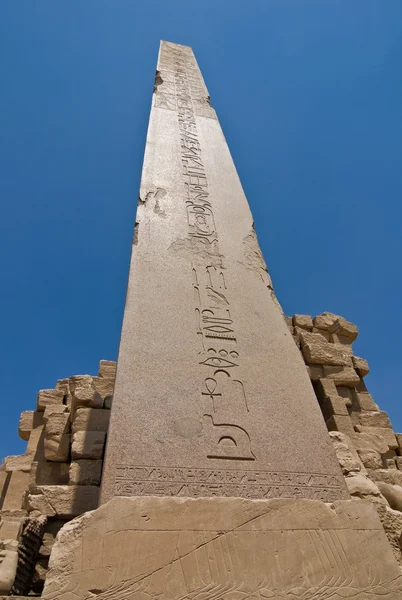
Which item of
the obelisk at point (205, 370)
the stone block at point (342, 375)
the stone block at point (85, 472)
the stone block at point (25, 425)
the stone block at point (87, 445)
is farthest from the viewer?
the stone block at point (25, 425)

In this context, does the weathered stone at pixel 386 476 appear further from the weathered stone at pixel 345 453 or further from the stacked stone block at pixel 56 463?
the stacked stone block at pixel 56 463

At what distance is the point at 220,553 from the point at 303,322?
9.98 ft

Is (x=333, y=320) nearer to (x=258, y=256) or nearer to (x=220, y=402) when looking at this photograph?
(x=258, y=256)

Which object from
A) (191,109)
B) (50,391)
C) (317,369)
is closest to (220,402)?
(317,369)

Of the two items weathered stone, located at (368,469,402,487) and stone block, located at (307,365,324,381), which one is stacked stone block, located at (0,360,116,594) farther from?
weathered stone, located at (368,469,402,487)

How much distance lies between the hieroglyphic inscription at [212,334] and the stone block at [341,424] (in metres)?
1.34

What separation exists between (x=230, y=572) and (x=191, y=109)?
481 cm

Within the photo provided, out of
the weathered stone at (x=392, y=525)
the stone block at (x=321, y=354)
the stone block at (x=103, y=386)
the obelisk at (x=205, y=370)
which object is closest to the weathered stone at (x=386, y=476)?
the weathered stone at (x=392, y=525)

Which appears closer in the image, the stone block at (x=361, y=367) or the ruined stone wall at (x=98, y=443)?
the ruined stone wall at (x=98, y=443)

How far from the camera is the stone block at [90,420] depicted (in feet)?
11.6

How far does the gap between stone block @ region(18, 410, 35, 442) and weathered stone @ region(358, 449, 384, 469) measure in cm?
285

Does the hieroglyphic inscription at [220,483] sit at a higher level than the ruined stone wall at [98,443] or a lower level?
lower

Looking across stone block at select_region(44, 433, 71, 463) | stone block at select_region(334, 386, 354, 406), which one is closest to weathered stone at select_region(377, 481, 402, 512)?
stone block at select_region(334, 386, 354, 406)

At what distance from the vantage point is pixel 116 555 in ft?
5.87
